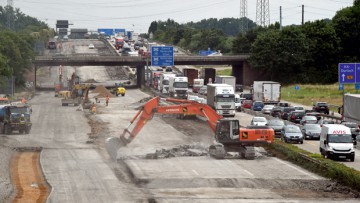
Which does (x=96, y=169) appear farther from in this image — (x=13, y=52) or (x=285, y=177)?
(x=13, y=52)

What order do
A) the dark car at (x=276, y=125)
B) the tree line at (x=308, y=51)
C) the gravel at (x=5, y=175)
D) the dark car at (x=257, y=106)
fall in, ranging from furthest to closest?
the tree line at (x=308, y=51)
the dark car at (x=257, y=106)
the dark car at (x=276, y=125)
the gravel at (x=5, y=175)

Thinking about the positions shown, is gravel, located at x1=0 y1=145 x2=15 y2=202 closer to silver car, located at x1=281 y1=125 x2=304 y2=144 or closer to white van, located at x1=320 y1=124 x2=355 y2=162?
white van, located at x1=320 y1=124 x2=355 y2=162

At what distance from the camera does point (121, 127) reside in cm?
7575

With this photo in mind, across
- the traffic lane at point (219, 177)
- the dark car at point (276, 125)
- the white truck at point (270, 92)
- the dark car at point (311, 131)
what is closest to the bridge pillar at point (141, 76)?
the white truck at point (270, 92)

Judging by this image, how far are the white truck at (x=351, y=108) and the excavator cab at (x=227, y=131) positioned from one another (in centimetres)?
2492

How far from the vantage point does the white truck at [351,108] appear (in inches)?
2958

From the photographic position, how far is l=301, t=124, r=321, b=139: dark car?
216 ft

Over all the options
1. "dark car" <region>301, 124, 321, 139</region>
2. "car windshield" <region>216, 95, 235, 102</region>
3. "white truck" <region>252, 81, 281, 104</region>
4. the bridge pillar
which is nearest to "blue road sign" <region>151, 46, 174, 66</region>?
"white truck" <region>252, 81, 281, 104</region>

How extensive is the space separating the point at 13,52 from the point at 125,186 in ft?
334

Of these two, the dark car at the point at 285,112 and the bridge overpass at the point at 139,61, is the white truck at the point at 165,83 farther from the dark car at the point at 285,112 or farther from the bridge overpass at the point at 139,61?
the dark car at the point at 285,112

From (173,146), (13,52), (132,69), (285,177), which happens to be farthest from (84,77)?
(285,177)

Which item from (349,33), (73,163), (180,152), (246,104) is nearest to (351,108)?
(180,152)

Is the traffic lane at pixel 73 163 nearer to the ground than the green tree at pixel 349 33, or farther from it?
nearer to the ground

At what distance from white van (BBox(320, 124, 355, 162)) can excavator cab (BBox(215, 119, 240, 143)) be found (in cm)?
553
